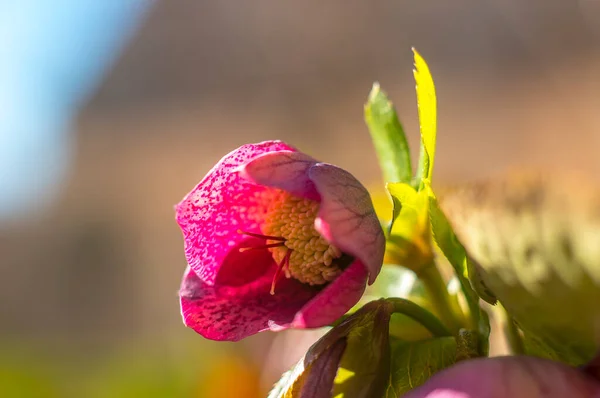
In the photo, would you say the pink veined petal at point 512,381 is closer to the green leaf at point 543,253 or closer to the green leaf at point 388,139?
the green leaf at point 543,253

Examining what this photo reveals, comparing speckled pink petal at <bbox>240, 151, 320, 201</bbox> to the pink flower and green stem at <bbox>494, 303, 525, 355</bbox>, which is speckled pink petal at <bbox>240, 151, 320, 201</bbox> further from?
green stem at <bbox>494, 303, 525, 355</bbox>

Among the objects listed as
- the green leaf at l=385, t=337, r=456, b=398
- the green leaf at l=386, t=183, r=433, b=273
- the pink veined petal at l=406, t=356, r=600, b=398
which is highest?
the green leaf at l=386, t=183, r=433, b=273

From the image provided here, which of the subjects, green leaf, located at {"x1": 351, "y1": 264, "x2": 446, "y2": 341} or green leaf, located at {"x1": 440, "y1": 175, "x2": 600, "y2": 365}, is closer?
green leaf, located at {"x1": 440, "y1": 175, "x2": 600, "y2": 365}

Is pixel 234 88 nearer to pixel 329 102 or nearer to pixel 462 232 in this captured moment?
pixel 329 102

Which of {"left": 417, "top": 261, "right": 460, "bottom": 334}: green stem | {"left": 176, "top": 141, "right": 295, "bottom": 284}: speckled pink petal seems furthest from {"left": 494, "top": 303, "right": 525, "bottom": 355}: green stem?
{"left": 176, "top": 141, "right": 295, "bottom": 284}: speckled pink petal

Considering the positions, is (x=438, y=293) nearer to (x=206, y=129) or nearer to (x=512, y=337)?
(x=512, y=337)

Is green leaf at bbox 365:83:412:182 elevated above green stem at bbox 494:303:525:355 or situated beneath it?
elevated above
